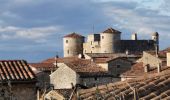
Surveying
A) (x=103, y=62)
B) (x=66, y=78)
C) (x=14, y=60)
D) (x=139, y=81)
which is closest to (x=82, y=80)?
(x=66, y=78)

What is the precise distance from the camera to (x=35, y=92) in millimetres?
15805

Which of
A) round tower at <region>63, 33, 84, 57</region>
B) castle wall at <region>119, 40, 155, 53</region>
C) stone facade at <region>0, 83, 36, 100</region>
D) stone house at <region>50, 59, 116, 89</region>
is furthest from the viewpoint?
round tower at <region>63, 33, 84, 57</region>

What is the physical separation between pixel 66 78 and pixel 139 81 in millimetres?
53739

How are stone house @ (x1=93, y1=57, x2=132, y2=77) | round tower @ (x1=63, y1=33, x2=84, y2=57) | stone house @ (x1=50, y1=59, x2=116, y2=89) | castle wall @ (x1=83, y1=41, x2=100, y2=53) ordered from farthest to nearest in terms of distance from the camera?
1. round tower @ (x1=63, y1=33, x2=84, y2=57)
2. castle wall @ (x1=83, y1=41, x2=100, y2=53)
3. stone house @ (x1=93, y1=57, x2=132, y2=77)
4. stone house @ (x1=50, y1=59, x2=116, y2=89)

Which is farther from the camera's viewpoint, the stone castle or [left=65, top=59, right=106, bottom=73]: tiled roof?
the stone castle

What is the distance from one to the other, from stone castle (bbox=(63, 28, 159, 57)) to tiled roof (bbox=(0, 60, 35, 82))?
80.0 meters

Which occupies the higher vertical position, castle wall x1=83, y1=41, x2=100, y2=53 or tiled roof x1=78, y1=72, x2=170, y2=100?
tiled roof x1=78, y1=72, x2=170, y2=100

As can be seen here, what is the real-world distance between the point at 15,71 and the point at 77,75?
4458 cm

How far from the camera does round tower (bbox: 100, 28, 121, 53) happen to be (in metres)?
99.4

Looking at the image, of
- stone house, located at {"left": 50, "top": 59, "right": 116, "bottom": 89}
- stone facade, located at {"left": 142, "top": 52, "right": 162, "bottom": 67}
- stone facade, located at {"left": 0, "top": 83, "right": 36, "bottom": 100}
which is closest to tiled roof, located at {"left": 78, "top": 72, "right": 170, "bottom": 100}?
stone facade, located at {"left": 0, "top": 83, "right": 36, "bottom": 100}

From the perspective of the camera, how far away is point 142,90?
697 cm

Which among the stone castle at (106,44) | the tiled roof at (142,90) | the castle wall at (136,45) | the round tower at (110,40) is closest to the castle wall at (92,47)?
the stone castle at (106,44)

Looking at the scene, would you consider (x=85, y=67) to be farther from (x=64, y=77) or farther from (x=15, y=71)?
(x=15, y=71)

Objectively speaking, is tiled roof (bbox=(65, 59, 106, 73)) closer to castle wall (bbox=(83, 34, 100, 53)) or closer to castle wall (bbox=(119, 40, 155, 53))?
castle wall (bbox=(119, 40, 155, 53))
